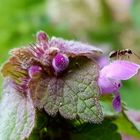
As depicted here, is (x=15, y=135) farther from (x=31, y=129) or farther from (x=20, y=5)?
(x=20, y=5)

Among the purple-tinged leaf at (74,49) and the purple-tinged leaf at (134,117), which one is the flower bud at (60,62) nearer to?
the purple-tinged leaf at (74,49)

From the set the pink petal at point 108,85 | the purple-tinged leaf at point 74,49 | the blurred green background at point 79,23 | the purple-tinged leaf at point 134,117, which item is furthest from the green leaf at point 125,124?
the blurred green background at point 79,23

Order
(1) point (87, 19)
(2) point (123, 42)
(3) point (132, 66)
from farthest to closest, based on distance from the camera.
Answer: (1) point (87, 19) → (2) point (123, 42) → (3) point (132, 66)

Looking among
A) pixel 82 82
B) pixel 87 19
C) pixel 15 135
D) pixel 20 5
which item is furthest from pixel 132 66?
pixel 87 19

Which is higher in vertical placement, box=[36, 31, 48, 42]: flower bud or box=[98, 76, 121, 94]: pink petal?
box=[36, 31, 48, 42]: flower bud

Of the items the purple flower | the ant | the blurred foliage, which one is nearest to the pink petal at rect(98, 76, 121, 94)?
the purple flower

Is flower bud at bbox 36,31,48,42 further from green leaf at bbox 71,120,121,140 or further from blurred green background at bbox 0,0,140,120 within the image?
blurred green background at bbox 0,0,140,120
